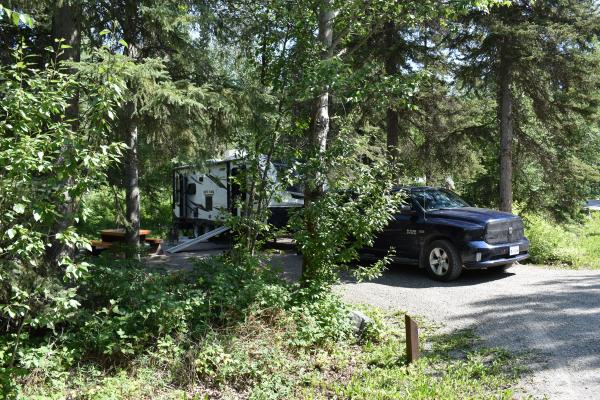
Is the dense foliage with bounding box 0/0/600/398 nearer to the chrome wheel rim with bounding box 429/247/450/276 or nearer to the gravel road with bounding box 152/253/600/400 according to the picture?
the gravel road with bounding box 152/253/600/400

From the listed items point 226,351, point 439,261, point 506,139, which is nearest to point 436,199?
point 439,261

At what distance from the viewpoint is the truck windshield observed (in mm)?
10227

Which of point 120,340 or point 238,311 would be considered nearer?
point 120,340

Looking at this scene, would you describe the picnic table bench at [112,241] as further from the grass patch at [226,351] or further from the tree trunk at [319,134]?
the grass patch at [226,351]

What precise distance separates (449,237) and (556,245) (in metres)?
4.10

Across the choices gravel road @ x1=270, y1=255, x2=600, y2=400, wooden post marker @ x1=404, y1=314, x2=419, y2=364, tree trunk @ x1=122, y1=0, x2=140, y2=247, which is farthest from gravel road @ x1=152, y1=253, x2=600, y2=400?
tree trunk @ x1=122, y1=0, x2=140, y2=247

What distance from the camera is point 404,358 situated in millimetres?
5789

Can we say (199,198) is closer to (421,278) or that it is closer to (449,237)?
(421,278)

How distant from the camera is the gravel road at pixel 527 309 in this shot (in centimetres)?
516

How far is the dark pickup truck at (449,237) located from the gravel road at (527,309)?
0.37m

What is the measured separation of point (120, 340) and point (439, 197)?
23.8ft

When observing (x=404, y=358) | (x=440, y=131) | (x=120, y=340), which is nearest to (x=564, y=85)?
(x=440, y=131)

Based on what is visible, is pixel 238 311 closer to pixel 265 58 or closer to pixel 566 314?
pixel 265 58

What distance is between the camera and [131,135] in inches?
366
